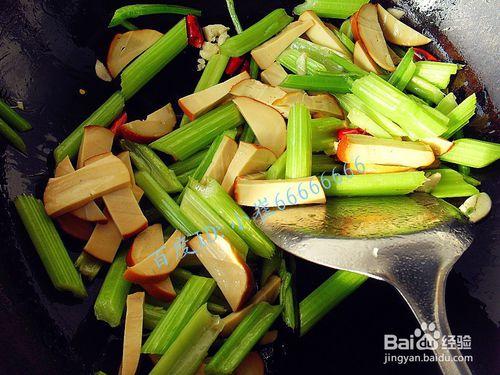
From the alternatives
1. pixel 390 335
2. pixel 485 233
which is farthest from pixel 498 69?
pixel 390 335

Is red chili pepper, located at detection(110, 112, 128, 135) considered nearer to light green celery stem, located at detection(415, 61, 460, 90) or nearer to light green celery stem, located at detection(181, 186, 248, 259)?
light green celery stem, located at detection(181, 186, 248, 259)

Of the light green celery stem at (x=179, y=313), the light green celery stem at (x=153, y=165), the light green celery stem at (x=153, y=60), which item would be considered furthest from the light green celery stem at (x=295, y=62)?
the light green celery stem at (x=179, y=313)

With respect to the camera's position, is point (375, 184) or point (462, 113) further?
point (462, 113)

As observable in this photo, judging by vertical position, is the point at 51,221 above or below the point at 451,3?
below

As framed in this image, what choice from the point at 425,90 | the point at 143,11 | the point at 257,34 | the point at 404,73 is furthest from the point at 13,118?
the point at 425,90

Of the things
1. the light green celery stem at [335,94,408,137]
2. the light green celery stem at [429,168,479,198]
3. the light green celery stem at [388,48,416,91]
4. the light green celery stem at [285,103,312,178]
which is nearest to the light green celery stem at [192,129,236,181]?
the light green celery stem at [285,103,312,178]

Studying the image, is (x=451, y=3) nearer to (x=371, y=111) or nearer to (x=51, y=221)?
(x=371, y=111)

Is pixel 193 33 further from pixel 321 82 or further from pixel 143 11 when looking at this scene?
pixel 321 82
